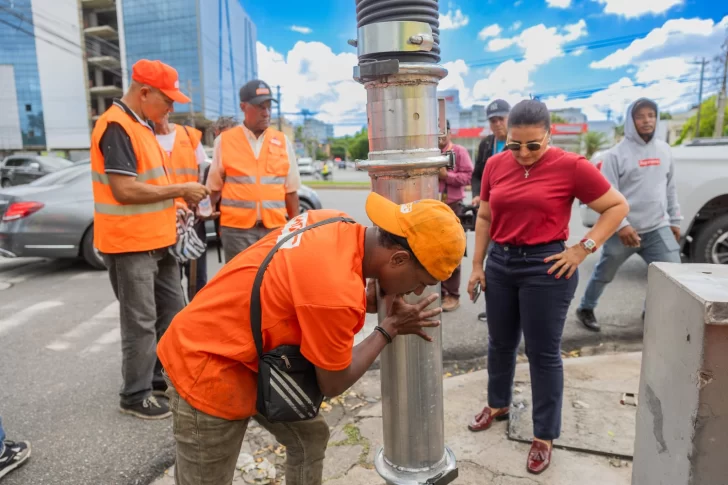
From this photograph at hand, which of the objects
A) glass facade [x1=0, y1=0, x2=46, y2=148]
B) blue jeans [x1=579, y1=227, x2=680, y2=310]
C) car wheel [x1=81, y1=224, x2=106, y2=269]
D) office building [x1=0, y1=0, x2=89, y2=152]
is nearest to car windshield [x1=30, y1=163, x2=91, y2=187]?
car wheel [x1=81, y1=224, x2=106, y2=269]

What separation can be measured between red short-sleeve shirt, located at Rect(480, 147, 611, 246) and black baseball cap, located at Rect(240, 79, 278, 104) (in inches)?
85.9

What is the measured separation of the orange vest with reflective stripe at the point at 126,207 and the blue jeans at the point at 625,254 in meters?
3.57

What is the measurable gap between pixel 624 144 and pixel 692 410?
11.1ft

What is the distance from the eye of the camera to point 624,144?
171 inches

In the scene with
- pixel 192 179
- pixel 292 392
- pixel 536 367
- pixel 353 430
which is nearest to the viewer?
pixel 292 392

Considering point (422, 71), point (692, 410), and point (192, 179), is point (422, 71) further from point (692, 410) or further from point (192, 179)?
point (192, 179)

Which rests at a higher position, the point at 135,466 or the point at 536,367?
the point at 536,367

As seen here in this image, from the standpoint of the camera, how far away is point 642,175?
427cm

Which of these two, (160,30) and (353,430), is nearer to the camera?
(353,430)

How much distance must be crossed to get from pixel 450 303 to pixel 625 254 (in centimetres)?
167

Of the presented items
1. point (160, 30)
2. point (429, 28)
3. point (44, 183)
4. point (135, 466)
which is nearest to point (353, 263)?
point (429, 28)

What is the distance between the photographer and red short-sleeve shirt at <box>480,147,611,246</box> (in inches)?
103

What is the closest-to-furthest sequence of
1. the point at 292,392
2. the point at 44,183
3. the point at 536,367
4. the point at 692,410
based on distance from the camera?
1. the point at 692,410
2. the point at 292,392
3. the point at 536,367
4. the point at 44,183

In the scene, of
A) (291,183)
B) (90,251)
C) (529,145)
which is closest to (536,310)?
(529,145)
